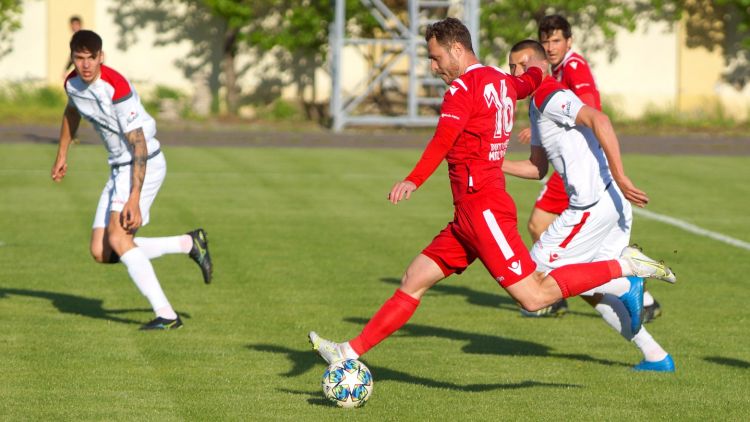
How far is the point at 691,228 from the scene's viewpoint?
16641mm

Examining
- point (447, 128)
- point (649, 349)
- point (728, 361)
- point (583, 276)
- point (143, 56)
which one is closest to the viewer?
point (447, 128)

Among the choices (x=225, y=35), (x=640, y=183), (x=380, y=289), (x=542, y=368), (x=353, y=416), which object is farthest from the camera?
(x=225, y=35)

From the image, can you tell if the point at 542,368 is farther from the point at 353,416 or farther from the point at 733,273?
the point at 733,273

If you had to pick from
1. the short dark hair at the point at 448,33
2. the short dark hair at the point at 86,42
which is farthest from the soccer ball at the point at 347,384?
the short dark hair at the point at 86,42

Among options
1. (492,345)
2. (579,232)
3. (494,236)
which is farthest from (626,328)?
(494,236)

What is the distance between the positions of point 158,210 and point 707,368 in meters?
9.84

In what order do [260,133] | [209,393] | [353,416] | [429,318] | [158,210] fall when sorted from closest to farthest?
[353,416] → [209,393] → [429,318] → [158,210] → [260,133]

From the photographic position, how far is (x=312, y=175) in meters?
22.0

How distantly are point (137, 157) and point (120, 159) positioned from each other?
1.35 ft

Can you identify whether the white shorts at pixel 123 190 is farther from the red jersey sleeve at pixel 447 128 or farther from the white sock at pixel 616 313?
the white sock at pixel 616 313

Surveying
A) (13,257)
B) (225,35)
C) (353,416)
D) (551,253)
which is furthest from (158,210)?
(225,35)

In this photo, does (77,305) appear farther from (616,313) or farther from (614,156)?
(614,156)

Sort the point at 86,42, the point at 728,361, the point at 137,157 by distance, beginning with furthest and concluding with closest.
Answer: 1. the point at 137,157
2. the point at 86,42
3. the point at 728,361

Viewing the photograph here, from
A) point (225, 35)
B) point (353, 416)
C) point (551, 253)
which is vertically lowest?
point (353, 416)
